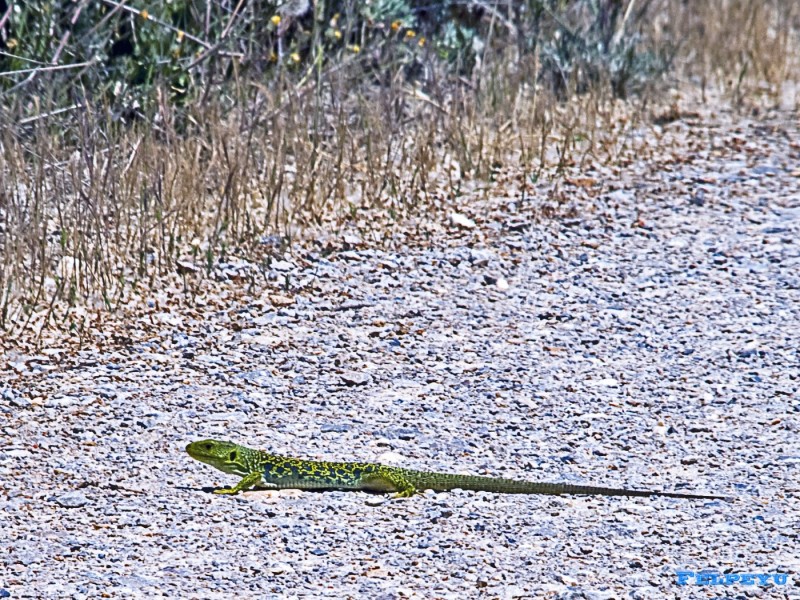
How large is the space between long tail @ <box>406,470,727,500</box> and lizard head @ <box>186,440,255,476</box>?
629 millimetres

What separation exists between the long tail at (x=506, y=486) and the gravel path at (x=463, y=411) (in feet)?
0.13

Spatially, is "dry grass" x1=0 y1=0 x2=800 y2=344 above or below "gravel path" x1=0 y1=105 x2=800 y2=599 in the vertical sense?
above

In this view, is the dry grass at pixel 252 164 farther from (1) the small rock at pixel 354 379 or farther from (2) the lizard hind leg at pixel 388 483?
(2) the lizard hind leg at pixel 388 483

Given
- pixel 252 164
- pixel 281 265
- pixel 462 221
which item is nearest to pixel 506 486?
pixel 281 265

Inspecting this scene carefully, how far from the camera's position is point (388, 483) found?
4891 mm

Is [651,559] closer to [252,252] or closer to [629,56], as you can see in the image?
[252,252]

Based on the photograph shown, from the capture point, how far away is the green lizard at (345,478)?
4891mm

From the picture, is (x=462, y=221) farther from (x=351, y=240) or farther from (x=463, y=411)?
(x=463, y=411)

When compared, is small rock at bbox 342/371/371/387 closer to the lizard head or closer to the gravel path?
the gravel path

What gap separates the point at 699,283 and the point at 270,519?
10.1ft

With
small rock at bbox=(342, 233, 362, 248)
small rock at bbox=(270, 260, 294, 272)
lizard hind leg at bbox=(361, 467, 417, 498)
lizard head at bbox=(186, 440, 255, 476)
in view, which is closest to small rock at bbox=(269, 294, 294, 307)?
small rock at bbox=(270, 260, 294, 272)

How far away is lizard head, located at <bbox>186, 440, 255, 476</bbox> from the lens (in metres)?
4.93

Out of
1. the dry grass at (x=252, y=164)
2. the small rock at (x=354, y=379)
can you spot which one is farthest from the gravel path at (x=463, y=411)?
the dry grass at (x=252, y=164)

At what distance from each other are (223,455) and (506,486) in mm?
1087
